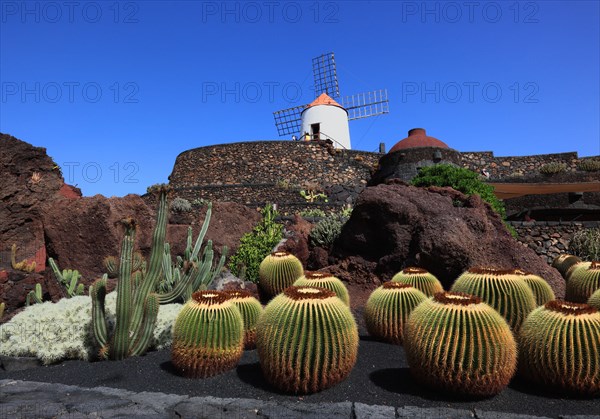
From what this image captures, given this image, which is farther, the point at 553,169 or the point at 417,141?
the point at 553,169

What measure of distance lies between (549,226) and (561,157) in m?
14.6

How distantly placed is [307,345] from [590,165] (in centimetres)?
2502

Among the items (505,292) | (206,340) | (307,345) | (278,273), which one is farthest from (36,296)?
(505,292)

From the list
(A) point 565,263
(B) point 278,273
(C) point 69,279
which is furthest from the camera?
(A) point 565,263

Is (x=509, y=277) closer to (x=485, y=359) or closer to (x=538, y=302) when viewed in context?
(x=538, y=302)

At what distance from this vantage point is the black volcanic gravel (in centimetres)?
375

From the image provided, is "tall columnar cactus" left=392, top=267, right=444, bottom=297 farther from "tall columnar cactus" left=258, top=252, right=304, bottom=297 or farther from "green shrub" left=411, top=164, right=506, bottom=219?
"green shrub" left=411, top=164, right=506, bottom=219

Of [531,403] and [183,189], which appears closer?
[531,403]

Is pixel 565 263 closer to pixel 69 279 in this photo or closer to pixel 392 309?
pixel 392 309

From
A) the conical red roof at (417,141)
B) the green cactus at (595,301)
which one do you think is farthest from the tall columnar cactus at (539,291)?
the conical red roof at (417,141)

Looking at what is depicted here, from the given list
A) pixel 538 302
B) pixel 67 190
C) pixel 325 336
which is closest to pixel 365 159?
pixel 67 190

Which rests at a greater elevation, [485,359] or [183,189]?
[183,189]

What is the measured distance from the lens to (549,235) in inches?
539

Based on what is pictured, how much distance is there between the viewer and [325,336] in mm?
3904
